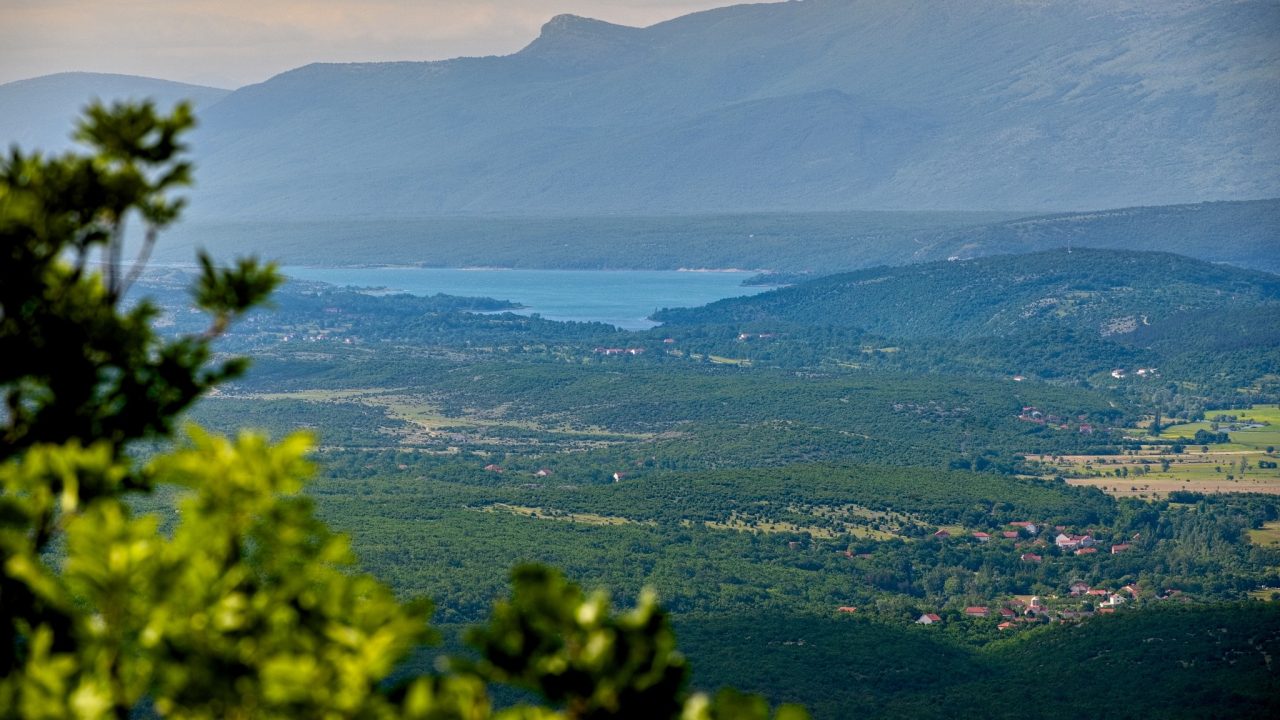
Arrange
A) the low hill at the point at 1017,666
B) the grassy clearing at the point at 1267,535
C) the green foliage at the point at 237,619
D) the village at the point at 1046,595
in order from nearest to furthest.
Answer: the green foliage at the point at 237,619
the low hill at the point at 1017,666
the village at the point at 1046,595
the grassy clearing at the point at 1267,535

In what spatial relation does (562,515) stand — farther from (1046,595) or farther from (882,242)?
(882,242)

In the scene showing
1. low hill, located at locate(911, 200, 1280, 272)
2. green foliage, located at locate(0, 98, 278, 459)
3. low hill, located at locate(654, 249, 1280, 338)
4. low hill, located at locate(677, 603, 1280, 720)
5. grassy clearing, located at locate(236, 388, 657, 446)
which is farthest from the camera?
low hill, located at locate(911, 200, 1280, 272)

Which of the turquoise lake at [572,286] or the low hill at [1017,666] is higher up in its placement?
the turquoise lake at [572,286]

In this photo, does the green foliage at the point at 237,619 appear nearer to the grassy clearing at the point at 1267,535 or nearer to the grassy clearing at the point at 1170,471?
the grassy clearing at the point at 1267,535

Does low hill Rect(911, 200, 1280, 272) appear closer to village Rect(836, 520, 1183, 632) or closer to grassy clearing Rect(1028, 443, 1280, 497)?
grassy clearing Rect(1028, 443, 1280, 497)

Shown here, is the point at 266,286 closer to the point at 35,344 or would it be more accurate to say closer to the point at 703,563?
the point at 35,344

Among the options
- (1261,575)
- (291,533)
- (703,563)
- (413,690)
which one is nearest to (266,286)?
(291,533)

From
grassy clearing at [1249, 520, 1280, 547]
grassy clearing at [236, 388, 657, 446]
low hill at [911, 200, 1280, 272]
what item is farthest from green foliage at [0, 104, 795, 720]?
low hill at [911, 200, 1280, 272]

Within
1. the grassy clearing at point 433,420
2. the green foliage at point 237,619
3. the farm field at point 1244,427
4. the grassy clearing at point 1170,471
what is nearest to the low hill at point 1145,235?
the farm field at point 1244,427
